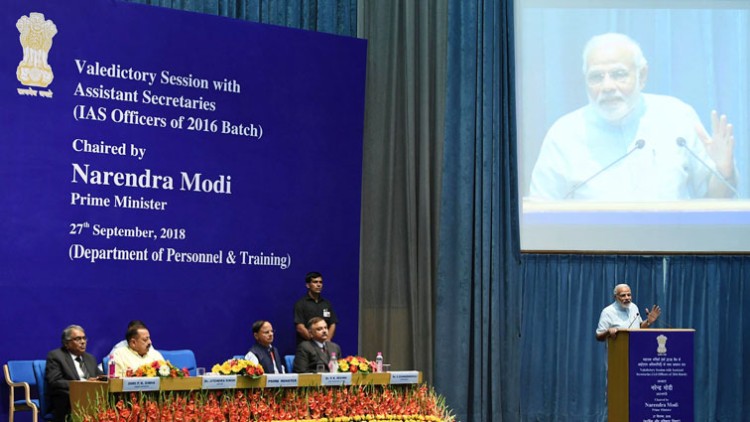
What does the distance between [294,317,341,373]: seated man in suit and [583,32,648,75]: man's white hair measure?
4181 mm

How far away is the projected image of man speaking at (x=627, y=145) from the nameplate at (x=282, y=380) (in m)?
4.64

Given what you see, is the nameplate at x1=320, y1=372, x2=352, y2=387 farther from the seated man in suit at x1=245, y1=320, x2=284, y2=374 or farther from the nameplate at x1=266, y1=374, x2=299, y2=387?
the seated man in suit at x1=245, y1=320, x2=284, y2=374

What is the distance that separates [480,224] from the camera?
1079cm

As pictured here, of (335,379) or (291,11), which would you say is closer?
(335,379)

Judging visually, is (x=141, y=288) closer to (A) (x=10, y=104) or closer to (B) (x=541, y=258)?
(A) (x=10, y=104)

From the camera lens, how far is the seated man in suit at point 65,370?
7383 millimetres

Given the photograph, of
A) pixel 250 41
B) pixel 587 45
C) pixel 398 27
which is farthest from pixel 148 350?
pixel 587 45

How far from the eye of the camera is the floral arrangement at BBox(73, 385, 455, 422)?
6.15 meters

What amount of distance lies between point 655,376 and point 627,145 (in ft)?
10.0

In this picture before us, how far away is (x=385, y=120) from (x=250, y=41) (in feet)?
5.69

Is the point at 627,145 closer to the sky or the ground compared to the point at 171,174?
closer to the sky

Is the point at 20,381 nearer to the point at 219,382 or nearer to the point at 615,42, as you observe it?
the point at 219,382

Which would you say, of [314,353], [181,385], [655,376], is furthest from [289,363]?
[655,376]

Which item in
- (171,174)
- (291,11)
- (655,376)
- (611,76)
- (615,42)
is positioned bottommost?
(655,376)
